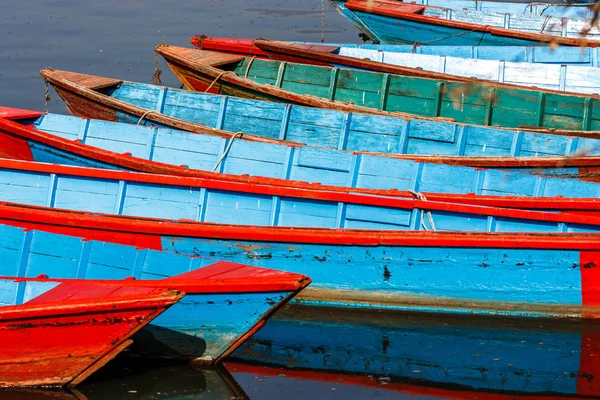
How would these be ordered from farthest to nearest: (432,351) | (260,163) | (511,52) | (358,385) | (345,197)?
(511,52), (260,163), (345,197), (432,351), (358,385)

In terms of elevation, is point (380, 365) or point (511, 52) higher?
point (511, 52)

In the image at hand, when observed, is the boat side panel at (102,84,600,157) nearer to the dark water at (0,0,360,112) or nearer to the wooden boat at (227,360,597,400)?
the wooden boat at (227,360,597,400)

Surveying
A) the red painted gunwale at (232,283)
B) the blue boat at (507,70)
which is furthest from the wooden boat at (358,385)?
the blue boat at (507,70)

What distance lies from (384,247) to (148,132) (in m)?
3.83

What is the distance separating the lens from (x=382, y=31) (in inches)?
649

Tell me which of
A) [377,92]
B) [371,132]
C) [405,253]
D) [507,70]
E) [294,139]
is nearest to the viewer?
[405,253]

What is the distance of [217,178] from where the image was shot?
952cm

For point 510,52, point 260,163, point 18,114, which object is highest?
point 510,52

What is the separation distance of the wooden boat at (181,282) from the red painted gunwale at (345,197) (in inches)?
44.2

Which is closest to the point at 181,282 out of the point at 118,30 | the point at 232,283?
the point at 232,283

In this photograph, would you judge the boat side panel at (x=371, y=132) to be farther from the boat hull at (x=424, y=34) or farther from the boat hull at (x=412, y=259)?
the boat hull at (x=424, y=34)

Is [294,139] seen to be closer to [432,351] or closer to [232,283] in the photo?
[432,351]

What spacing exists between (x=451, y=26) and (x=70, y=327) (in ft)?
35.5

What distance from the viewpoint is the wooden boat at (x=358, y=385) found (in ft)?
23.7
